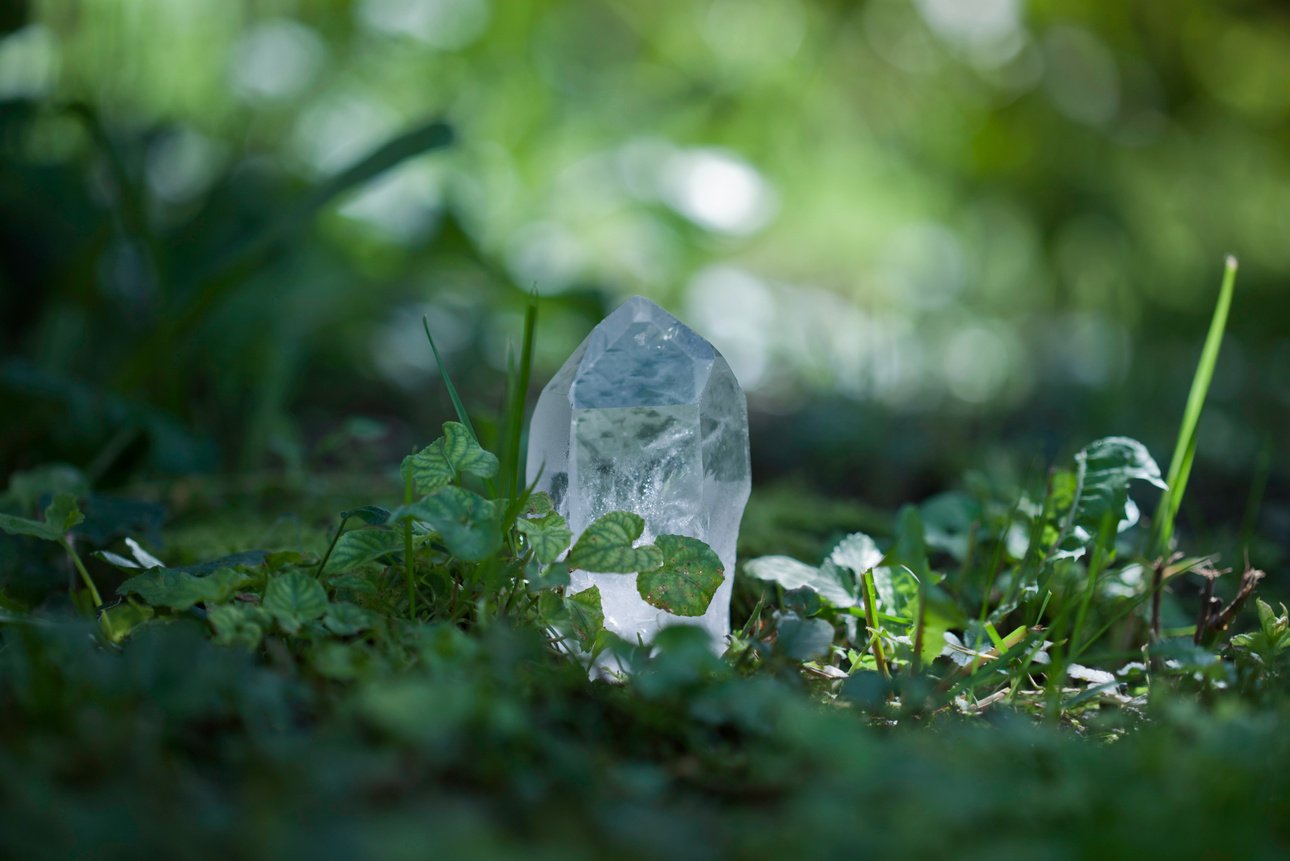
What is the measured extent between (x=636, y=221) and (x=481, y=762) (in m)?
3.43

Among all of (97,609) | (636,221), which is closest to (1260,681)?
(97,609)

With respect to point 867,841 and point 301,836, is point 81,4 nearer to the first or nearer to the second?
point 301,836

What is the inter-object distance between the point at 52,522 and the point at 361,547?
0.33 meters

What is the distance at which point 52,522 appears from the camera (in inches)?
39.6

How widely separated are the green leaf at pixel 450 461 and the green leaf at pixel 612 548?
0.43ft

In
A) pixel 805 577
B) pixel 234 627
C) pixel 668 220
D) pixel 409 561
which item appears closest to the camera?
pixel 234 627

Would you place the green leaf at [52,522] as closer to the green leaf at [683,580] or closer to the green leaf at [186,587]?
the green leaf at [186,587]

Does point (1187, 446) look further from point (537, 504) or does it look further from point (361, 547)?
point (361, 547)

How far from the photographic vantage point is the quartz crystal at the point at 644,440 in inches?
38.3

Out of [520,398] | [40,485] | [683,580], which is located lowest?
[40,485]

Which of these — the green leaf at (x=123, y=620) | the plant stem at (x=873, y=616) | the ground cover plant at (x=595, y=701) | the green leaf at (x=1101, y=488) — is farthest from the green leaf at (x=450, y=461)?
the green leaf at (x=1101, y=488)

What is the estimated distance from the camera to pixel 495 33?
392 centimetres

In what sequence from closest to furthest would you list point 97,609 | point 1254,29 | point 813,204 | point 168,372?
point 97,609, point 168,372, point 1254,29, point 813,204

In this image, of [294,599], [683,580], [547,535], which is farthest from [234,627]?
[683,580]
